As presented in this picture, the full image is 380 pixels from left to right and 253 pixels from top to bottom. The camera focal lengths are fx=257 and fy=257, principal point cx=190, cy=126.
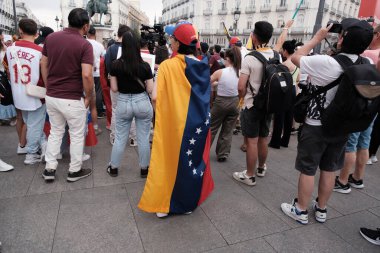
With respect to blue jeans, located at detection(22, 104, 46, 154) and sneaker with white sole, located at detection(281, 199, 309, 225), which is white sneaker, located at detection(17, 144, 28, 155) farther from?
sneaker with white sole, located at detection(281, 199, 309, 225)

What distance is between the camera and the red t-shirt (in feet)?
9.69

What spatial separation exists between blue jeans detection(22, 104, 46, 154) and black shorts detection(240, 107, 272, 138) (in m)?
2.88

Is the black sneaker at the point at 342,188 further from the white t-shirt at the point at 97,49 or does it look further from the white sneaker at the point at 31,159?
the white t-shirt at the point at 97,49

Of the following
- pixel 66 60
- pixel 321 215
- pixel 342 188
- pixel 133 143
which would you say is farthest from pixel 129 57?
pixel 342 188

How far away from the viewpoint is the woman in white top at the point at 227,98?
158 inches

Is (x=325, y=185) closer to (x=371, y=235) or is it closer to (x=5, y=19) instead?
(x=371, y=235)

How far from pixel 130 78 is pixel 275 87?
5.60 feet

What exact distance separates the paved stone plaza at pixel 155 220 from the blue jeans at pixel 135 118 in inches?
14.7

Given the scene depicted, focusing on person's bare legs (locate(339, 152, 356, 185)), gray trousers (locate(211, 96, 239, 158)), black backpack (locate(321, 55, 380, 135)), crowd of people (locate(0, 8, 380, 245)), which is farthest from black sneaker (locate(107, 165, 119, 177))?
person's bare legs (locate(339, 152, 356, 185))

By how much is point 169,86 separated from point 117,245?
1.50 metres

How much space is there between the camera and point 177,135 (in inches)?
98.1

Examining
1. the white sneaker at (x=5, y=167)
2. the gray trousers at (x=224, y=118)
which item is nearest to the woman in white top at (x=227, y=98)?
the gray trousers at (x=224, y=118)

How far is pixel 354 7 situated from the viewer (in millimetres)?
49000

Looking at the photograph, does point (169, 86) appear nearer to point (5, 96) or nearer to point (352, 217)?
point (352, 217)
